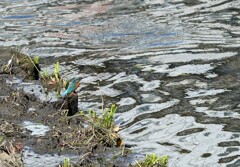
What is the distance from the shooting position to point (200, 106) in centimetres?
705

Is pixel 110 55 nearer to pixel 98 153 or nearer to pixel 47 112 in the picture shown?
pixel 47 112

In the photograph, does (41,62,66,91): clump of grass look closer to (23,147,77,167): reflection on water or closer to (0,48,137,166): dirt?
(0,48,137,166): dirt

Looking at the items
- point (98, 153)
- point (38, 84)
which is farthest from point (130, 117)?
point (98, 153)

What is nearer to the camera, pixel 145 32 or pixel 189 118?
pixel 189 118

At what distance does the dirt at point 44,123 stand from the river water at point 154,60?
0.59 m

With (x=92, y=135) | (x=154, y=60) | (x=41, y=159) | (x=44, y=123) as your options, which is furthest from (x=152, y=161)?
(x=154, y=60)

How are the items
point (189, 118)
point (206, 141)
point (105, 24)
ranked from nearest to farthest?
point (206, 141) < point (189, 118) < point (105, 24)

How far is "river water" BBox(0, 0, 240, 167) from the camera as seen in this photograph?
6.29 meters

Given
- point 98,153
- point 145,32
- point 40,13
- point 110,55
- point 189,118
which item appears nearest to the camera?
point 98,153

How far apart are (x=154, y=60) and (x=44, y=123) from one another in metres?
3.51

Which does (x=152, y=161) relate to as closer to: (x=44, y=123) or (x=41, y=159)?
(x=41, y=159)

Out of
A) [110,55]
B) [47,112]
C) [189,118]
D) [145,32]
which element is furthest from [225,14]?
[47,112]

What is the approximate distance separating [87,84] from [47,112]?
6.21 ft

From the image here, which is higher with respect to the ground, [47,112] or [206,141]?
[47,112]
